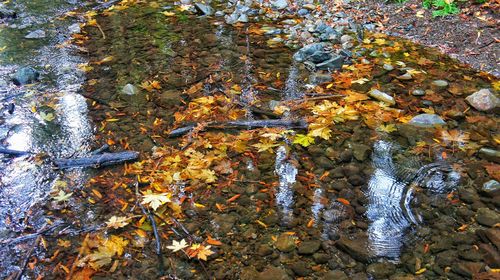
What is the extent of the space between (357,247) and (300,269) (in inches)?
18.3

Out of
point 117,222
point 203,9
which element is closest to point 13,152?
point 117,222

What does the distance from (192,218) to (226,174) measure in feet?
2.00

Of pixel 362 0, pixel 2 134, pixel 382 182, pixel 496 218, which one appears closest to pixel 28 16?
pixel 2 134

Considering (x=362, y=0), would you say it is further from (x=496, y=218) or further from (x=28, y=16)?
(x=28, y=16)

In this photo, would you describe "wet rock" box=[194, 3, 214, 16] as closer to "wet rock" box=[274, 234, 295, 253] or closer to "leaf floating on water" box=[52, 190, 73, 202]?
"leaf floating on water" box=[52, 190, 73, 202]

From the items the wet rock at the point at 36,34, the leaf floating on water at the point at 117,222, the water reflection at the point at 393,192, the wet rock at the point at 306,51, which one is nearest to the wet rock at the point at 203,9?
the wet rock at the point at 306,51

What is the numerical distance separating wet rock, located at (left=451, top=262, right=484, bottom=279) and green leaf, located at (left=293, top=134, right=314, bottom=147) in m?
1.74

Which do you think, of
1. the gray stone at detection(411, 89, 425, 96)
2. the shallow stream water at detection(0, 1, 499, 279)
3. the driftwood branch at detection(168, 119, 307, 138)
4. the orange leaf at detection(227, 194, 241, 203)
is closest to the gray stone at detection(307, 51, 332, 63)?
the shallow stream water at detection(0, 1, 499, 279)

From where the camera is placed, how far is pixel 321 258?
293cm

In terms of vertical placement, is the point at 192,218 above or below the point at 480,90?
below

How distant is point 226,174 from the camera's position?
3.75m

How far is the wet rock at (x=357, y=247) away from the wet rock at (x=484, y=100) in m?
2.48

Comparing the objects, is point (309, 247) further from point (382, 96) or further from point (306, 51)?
point (306, 51)

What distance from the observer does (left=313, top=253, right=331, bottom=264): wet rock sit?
2.91m
